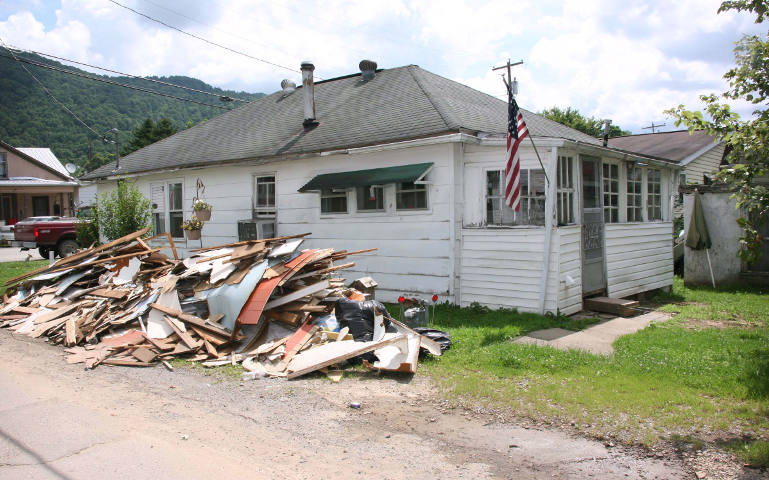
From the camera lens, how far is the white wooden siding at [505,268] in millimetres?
8992

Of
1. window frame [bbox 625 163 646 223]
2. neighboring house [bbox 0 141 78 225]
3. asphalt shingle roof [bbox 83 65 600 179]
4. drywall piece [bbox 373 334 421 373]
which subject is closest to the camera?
drywall piece [bbox 373 334 421 373]

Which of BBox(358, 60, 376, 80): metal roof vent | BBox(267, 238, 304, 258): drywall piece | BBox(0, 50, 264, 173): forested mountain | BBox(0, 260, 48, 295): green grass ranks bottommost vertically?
BBox(0, 260, 48, 295): green grass

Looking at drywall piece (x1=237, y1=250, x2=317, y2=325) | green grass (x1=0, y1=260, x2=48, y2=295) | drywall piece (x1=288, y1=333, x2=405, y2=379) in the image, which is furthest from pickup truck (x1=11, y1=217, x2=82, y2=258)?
drywall piece (x1=288, y1=333, x2=405, y2=379)

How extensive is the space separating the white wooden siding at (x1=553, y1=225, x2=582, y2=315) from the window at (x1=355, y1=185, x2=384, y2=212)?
3620 millimetres

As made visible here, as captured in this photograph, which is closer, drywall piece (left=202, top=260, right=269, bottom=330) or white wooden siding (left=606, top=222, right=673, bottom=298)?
drywall piece (left=202, top=260, right=269, bottom=330)

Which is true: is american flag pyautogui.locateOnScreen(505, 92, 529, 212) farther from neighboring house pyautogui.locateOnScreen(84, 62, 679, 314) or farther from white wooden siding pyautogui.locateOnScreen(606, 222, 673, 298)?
white wooden siding pyautogui.locateOnScreen(606, 222, 673, 298)

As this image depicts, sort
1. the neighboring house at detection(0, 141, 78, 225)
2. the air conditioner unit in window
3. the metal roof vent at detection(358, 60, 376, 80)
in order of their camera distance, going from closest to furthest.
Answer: the air conditioner unit in window, the metal roof vent at detection(358, 60, 376, 80), the neighboring house at detection(0, 141, 78, 225)

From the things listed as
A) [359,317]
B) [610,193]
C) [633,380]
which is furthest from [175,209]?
[633,380]

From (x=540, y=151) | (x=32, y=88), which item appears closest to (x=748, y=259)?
(x=540, y=151)

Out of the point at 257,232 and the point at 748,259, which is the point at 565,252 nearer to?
the point at 748,259

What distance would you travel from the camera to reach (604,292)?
10672 millimetres

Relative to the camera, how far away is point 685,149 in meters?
22.5

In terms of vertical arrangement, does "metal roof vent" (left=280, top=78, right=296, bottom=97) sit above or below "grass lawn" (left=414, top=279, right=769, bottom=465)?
above

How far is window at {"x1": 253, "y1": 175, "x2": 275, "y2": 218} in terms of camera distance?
12796mm
